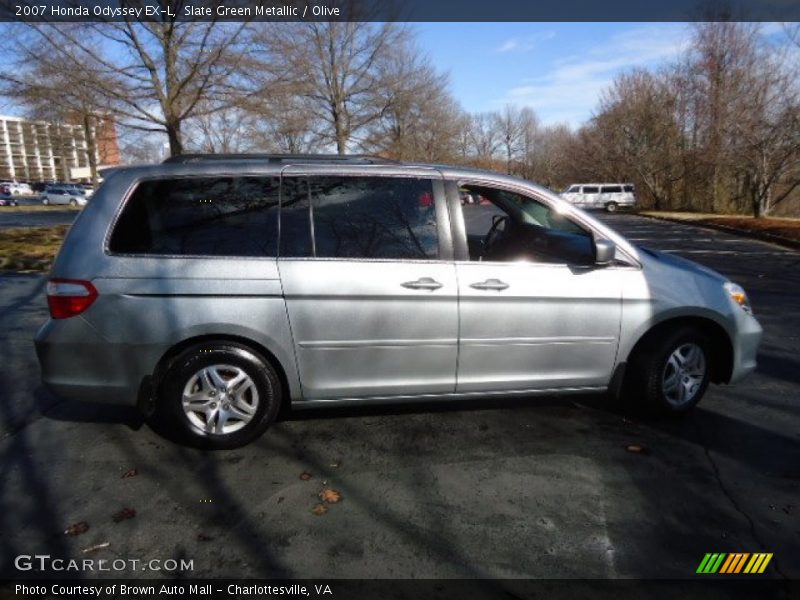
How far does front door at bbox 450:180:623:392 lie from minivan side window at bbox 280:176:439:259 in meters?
0.32

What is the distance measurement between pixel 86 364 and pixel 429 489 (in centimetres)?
216

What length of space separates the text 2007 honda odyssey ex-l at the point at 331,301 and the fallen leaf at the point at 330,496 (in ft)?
2.03

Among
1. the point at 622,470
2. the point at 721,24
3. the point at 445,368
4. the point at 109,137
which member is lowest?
the point at 622,470

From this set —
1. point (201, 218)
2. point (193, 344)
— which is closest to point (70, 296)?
point (193, 344)

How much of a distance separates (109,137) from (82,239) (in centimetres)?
1467

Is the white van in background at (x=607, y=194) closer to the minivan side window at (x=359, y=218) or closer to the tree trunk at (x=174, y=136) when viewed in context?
the tree trunk at (x=174, y=136)

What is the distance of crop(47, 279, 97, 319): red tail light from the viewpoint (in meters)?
2.97

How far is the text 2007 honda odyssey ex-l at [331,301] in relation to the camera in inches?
119

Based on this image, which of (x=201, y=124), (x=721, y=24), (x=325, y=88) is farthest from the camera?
(x=721, y=24)

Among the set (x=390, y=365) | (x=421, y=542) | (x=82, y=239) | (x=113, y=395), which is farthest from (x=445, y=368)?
(x=82, y=239)

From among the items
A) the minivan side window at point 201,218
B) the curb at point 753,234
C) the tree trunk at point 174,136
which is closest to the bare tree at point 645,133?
the curb at point 753,234

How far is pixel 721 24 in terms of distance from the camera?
27000 mm

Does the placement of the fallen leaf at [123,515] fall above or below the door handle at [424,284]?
below

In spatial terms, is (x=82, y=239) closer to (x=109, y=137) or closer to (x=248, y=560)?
(x=248, y=560)
